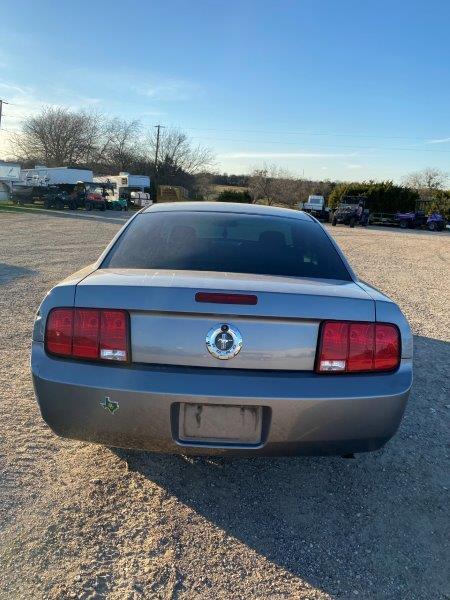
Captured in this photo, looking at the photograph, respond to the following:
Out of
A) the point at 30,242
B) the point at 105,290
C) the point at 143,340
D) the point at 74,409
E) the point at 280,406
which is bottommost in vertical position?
the point at 30,242

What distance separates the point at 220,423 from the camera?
2197mm

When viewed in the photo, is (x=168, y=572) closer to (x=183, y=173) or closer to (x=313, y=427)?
(x=313, y=427)

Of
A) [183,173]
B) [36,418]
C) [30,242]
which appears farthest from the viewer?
[183,173]

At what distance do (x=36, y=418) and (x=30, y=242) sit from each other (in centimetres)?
1259

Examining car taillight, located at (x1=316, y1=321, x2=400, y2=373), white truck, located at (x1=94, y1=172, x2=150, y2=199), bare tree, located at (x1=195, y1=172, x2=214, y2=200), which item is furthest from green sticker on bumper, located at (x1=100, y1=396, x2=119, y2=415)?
bare tree, located at (x1=195, y1=172, x2=214, y2=200)

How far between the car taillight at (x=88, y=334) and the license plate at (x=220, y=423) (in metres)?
0.41

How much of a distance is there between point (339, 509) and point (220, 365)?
3.80 feet

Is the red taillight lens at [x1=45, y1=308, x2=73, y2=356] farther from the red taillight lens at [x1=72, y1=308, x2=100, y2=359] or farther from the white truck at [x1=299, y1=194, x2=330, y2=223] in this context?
the white truck at [x1=299, y1=194, x2=330, y2=223]

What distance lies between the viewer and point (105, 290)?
226 centimetres

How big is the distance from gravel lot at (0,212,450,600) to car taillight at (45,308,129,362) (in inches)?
33.6

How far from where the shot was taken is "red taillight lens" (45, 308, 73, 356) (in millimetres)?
2279

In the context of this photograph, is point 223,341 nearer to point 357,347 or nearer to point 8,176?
point 357,347

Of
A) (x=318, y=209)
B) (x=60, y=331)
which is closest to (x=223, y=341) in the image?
(x=60, y=331)

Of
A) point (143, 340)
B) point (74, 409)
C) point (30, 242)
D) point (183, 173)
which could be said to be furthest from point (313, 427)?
point (183, 173)
